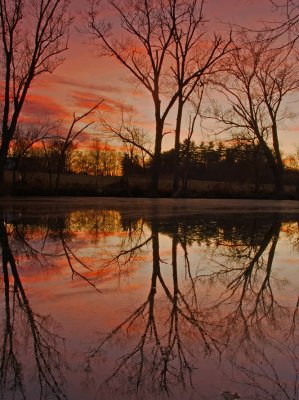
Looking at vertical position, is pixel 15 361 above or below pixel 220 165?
below

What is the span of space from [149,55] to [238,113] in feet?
31.8

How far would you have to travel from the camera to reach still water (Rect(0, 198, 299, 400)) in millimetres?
2119

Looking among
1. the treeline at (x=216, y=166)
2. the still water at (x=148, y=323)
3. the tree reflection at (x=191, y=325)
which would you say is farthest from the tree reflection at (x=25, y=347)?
the treeline at (x=216, y=166)

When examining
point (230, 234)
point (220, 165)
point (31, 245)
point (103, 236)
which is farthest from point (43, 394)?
point (220, 165)

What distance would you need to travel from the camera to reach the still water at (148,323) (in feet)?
6.95

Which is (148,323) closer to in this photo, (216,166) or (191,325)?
(191,325)

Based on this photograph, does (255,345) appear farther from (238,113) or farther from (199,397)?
(238,113)

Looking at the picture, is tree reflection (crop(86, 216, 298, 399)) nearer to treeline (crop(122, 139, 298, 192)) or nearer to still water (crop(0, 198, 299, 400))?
still water (crop(0, 198, 299, 400))

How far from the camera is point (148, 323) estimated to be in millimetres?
2943

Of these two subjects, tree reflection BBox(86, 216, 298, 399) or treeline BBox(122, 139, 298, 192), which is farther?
treeline BBox(122, 139, 298, 192)

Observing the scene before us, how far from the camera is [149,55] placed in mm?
26984

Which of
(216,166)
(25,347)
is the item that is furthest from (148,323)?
(216,166)

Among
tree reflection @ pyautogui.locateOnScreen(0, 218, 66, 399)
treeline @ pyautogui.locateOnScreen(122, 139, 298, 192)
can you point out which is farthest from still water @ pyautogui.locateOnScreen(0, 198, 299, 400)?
treeline @ pyautogui.locateOnScreen(122, 139, 298, 192)

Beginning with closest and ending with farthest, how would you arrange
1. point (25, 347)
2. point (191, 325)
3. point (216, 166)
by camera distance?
point (25, 347)
point (191, 325)
point (216, 166)
